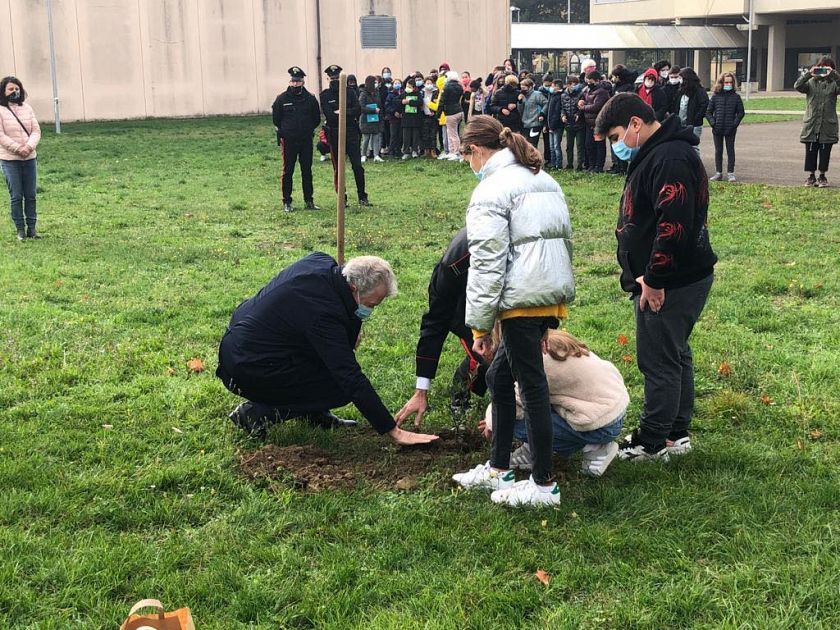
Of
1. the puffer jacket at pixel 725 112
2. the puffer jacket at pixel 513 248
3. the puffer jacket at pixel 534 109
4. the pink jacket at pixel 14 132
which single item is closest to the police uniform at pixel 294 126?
the pink jacket at pixel 14 132

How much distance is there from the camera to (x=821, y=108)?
12.9 m

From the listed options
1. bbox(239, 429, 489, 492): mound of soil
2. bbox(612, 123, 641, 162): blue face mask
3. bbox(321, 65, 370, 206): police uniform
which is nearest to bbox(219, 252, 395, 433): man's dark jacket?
bbox(239, 429, 489, 492): mound of soil

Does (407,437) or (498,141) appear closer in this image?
(498,141)

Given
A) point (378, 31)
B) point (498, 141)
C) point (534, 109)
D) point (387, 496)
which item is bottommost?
point (387, 496)

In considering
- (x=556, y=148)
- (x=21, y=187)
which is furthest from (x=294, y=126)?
(x=556, y=148)

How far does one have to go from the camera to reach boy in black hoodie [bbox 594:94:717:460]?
160 inches

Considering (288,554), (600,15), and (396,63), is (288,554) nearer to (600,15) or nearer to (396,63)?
(396,63)

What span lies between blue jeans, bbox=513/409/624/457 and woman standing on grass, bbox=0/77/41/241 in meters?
8.29

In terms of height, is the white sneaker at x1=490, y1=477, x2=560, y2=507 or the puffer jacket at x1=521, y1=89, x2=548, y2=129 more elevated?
the puffer jacket at x1=521, y1=89, x2=548, y2=129

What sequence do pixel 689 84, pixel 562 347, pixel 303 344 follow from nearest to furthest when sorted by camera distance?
pixel 562 347
pixel 303 344
pixel 689 84

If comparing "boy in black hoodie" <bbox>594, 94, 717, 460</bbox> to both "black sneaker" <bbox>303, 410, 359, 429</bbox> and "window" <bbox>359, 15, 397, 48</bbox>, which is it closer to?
"black sneaker" <bbox>303, 410, 359, 429</bbox>

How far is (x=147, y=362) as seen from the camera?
639 cm

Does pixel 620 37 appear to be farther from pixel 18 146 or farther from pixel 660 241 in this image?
pixel 660 241

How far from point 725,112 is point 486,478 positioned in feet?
38.2
